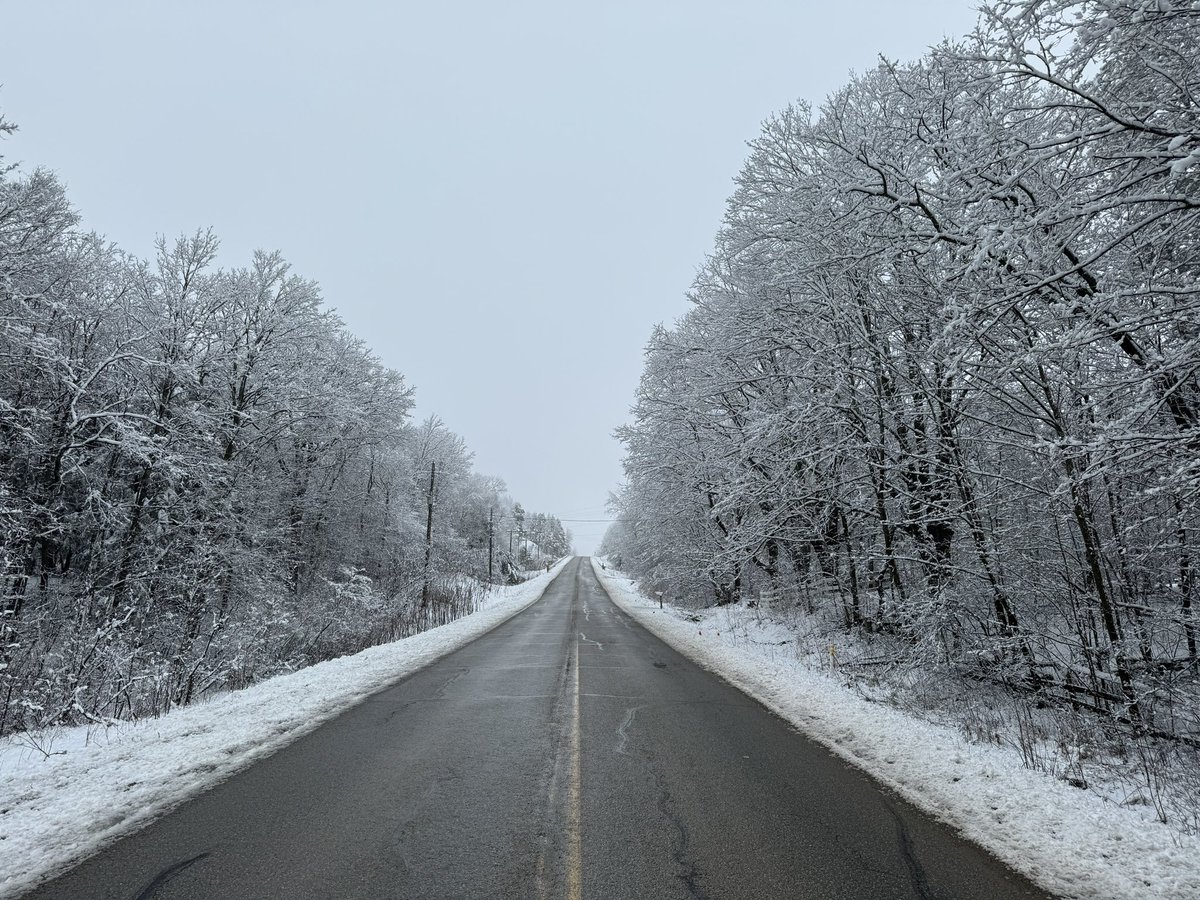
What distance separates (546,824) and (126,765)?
4385 mm

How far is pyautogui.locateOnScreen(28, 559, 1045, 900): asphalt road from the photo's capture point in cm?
348

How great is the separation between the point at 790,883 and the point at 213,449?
59.6 ft

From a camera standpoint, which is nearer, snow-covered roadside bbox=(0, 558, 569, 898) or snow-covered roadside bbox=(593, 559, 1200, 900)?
snow-covered roadside bbox=(593, 559, 1200, 900)

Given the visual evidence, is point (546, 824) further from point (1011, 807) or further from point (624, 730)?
point (1011, 807)

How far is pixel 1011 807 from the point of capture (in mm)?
4629

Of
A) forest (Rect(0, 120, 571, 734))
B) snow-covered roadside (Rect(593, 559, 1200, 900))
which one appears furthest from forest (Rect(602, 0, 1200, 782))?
forest (Rect(0, 120, 571, 734))

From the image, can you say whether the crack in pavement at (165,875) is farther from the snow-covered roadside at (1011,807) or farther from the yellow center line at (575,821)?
the snow-covered roadside at (1011,807)

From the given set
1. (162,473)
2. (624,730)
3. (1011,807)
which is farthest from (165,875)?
(162,473)

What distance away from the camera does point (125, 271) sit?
17.5 meters

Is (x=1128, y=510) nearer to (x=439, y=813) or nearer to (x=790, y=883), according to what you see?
(x=790, y=883)

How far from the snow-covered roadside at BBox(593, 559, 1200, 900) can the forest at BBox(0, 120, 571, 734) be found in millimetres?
8928

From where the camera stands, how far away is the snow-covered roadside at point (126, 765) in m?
4.01

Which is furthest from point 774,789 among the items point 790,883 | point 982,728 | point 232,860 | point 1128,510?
point 1128,510

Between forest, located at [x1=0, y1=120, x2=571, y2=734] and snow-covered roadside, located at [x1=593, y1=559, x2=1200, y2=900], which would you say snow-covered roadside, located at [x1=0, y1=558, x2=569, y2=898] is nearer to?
forest, located at [x1=0, y1=120, x2=571, y2=734]
